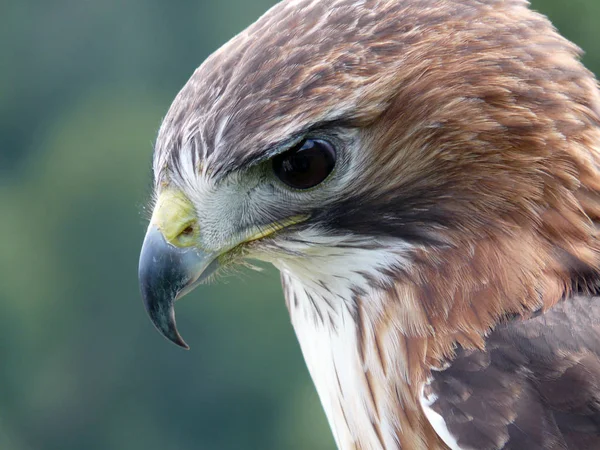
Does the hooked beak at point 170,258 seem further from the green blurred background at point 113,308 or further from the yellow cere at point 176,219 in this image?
the green blurred background at point 113,308

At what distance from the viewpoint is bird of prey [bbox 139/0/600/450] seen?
3.87 feet

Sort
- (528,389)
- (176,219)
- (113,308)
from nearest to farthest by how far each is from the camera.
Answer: (528,389) → (176,219) → (113,308)

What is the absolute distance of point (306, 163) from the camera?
1.21 m

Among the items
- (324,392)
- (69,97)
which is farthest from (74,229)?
(324,392)

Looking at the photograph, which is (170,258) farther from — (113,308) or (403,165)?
(113,308)

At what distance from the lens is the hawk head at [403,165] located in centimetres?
121

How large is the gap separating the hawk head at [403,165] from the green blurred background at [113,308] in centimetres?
779

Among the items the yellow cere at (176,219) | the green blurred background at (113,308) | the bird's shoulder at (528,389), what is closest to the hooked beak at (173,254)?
the yellow cere at (176,219)

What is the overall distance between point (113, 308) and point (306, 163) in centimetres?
967

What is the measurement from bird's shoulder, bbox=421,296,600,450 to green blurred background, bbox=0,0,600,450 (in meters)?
7.85

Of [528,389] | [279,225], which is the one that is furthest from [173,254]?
[528,389]

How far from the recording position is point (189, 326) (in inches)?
386

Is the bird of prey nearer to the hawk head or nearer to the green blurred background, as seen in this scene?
the hawk head

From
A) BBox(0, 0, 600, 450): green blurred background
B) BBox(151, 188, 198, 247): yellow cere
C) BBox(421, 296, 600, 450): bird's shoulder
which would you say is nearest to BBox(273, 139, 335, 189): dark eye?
BBox(151, 188, 198, 247): yellow cere
